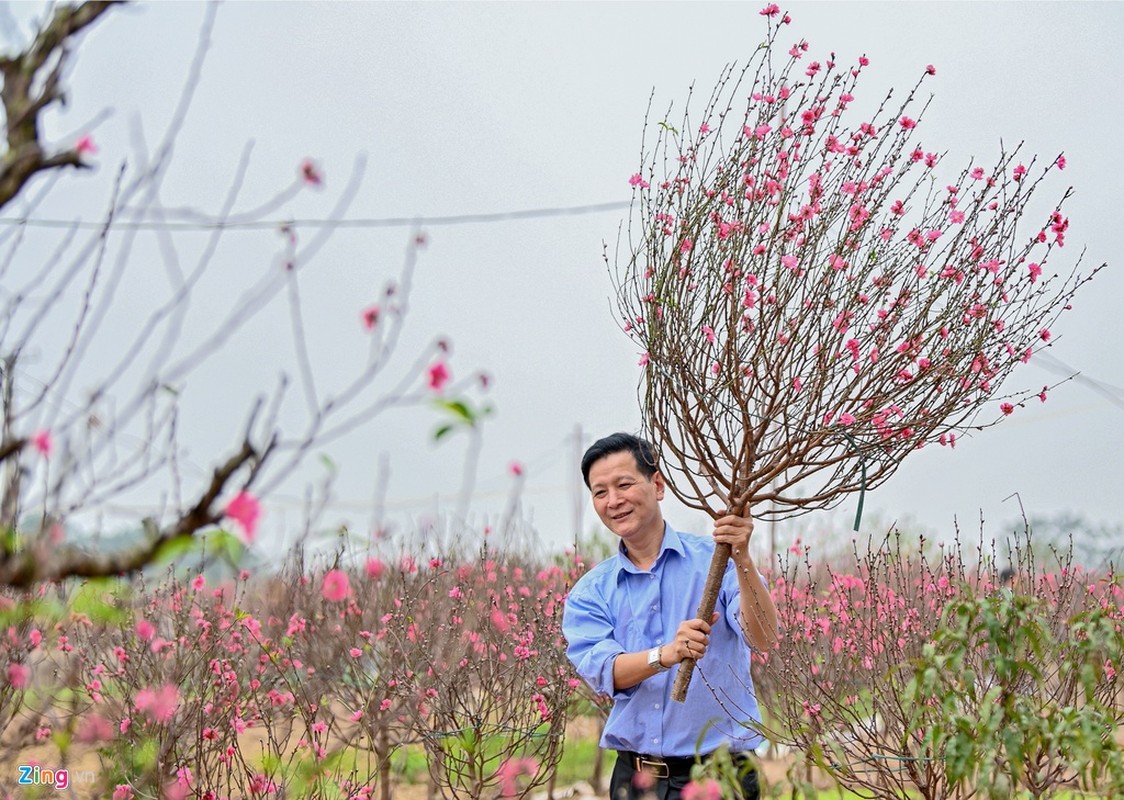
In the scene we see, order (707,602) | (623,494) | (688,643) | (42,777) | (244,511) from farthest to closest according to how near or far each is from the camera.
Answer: (42,777)
(623,494)
(707,602)
(688,643)
(244,511)

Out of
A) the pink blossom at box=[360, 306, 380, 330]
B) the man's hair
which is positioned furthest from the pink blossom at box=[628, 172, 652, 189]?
the pink blossom at box=[360, 306, 380, 330]

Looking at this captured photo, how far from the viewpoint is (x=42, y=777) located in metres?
3.76

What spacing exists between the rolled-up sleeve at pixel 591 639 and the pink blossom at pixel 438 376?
184 centimetres

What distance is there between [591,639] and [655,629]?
0.19 meters

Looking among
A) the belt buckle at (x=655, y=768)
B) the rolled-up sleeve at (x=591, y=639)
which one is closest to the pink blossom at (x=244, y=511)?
the rolled-up sleeve at (x=591, y=639)

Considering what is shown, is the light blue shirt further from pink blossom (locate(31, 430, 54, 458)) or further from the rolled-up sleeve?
pink blossom (locate(31, 430, 54, 458))

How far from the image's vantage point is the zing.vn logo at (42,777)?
3.18 metres

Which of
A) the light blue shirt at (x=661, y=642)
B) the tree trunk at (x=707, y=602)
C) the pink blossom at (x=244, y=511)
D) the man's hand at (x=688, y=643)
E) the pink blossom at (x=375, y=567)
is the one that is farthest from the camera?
the light blue shirt at (x=661, y=642)

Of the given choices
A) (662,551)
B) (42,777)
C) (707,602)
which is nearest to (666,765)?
(707,602)

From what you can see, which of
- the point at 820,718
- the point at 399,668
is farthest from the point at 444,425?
the point at 399,668

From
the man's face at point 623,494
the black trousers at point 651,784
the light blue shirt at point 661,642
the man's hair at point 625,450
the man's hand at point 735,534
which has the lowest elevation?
the black trousers at point 651,784

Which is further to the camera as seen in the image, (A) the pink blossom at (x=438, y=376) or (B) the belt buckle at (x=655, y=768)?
(B) the belt buckle at (x=655, y=768)

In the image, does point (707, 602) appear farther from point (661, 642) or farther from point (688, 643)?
point (661, 642)

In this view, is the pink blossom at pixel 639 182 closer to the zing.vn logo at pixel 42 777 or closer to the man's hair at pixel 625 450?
the man's hair at pixel 625 450
